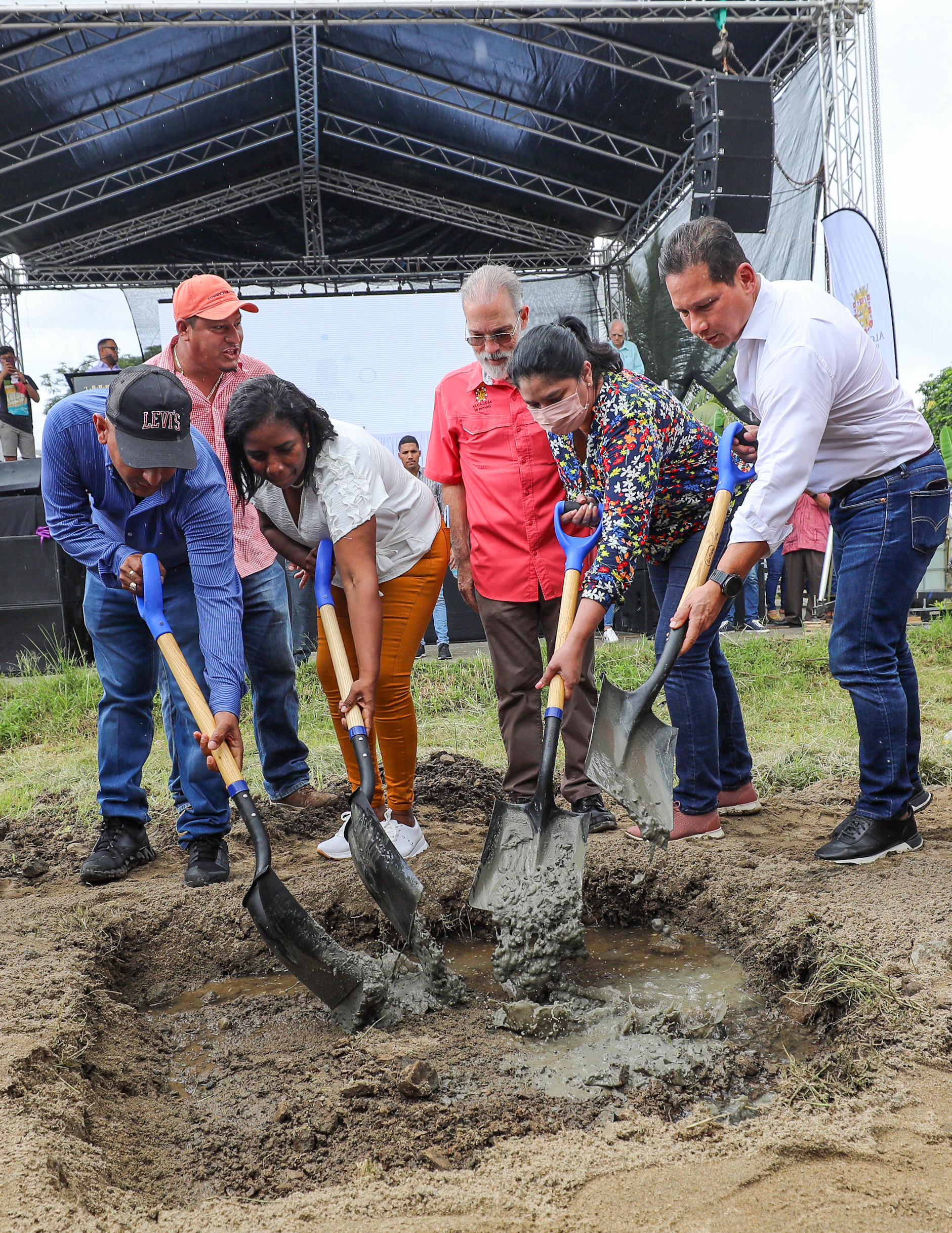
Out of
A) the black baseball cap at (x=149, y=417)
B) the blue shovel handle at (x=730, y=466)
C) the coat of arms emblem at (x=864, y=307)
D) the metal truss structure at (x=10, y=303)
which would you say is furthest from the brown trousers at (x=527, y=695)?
the metal truss structure at (x=10, y=303)

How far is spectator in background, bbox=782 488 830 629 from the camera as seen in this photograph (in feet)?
23.4

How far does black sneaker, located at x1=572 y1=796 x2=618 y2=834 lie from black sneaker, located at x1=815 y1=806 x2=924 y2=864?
722 mm

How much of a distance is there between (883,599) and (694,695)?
627 millimetres

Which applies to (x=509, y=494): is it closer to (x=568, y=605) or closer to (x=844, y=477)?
(x=568, y=605)

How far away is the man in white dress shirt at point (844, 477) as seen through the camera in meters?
2.32

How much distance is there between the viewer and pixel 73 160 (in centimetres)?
1075

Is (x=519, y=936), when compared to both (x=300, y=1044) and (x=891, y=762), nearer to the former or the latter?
(x=300, y=1044)

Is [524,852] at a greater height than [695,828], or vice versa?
[524,852]

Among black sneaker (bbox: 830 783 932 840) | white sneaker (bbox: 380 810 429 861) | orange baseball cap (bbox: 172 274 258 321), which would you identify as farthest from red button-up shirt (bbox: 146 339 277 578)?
black sneaker (bbox: 830 783 932 840)

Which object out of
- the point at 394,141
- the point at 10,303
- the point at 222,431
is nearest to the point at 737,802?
the point at 222,431

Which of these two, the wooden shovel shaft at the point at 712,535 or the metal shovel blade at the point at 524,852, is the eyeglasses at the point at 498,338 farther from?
the metal shovel blade at the point at 524,852

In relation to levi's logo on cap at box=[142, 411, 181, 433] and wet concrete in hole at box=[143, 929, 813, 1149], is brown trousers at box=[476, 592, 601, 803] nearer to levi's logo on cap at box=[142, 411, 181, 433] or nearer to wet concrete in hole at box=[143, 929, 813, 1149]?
wet concrete in hole at box=[143, 929, 813, 1149]

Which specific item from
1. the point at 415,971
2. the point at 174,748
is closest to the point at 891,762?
the point at 415,971

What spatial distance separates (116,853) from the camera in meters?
3.13
